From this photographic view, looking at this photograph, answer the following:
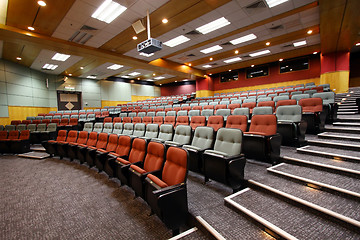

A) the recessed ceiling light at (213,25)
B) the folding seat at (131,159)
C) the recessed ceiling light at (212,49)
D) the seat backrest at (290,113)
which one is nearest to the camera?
the folding seat at (131,159)

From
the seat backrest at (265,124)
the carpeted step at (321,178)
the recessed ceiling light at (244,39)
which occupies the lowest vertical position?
the carpeted step at (321,178)

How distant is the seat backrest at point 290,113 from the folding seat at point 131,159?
2160 mm

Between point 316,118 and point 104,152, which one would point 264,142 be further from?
point 104,152

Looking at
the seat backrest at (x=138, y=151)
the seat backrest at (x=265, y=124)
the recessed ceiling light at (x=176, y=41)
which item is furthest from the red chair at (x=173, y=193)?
the recessed ceiling light at (x=176, y=41)

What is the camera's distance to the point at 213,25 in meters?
4.88

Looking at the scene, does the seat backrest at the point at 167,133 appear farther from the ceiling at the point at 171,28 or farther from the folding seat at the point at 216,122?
the ceiling at the point at 171,28

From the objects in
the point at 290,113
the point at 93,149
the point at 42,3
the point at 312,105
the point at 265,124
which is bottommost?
the point at 93,149

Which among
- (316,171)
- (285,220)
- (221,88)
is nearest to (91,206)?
(285,220)

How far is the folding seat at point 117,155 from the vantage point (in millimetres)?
2090

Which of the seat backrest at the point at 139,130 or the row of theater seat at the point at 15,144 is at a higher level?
the seat backrest at the point at 139,130

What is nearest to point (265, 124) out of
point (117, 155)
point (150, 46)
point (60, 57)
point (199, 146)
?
point (199, 146)

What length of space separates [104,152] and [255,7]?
4.79 m

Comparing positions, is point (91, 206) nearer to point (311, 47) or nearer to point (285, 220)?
point (285, 220)

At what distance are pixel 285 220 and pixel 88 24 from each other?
5607 mm
